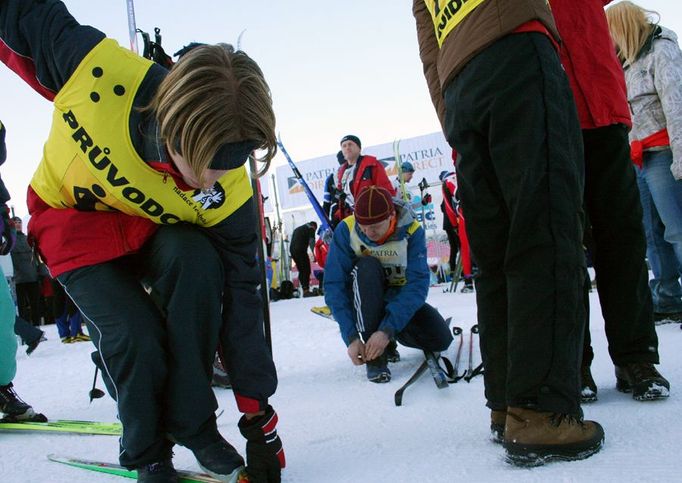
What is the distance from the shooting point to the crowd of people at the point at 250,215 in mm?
1084

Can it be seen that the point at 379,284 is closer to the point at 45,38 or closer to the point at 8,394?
the point at 8,394

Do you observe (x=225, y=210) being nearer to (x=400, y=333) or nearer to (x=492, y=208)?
(x=492, y=208)

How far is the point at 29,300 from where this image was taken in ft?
24.0

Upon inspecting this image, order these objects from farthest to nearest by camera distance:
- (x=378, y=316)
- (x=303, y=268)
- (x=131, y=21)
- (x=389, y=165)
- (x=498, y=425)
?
1. (x=389, y=165)
2. (x=303, y=268)
3. (x=131, y=21)
4. (x=378, y=316)
5. (x=498, y=425)

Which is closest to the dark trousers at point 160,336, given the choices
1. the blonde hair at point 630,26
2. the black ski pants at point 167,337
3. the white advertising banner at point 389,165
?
the black ski pants at point 167,337

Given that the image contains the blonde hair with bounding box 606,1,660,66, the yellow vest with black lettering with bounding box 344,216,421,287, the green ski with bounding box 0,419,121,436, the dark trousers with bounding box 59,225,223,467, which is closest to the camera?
the dark trousers with bounding box 59,225,223,467

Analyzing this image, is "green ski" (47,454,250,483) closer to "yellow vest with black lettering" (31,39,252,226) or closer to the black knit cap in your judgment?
"yellow vest with black lettering" (31,39,252,226)

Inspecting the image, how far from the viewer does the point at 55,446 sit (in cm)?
172

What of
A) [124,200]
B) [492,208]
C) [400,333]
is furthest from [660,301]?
[124,200]

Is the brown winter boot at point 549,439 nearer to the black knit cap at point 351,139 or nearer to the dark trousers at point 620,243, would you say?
the dark trousers at point 620,243

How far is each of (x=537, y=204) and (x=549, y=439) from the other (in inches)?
17.6

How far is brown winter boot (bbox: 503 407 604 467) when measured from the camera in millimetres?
1053

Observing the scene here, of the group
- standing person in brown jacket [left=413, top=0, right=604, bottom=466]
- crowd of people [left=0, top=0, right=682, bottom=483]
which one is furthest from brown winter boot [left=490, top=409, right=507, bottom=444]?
standing person in brown jacket [left=413, top=0, right=604, bottom=466]

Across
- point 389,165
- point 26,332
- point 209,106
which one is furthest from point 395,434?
point 389,165
